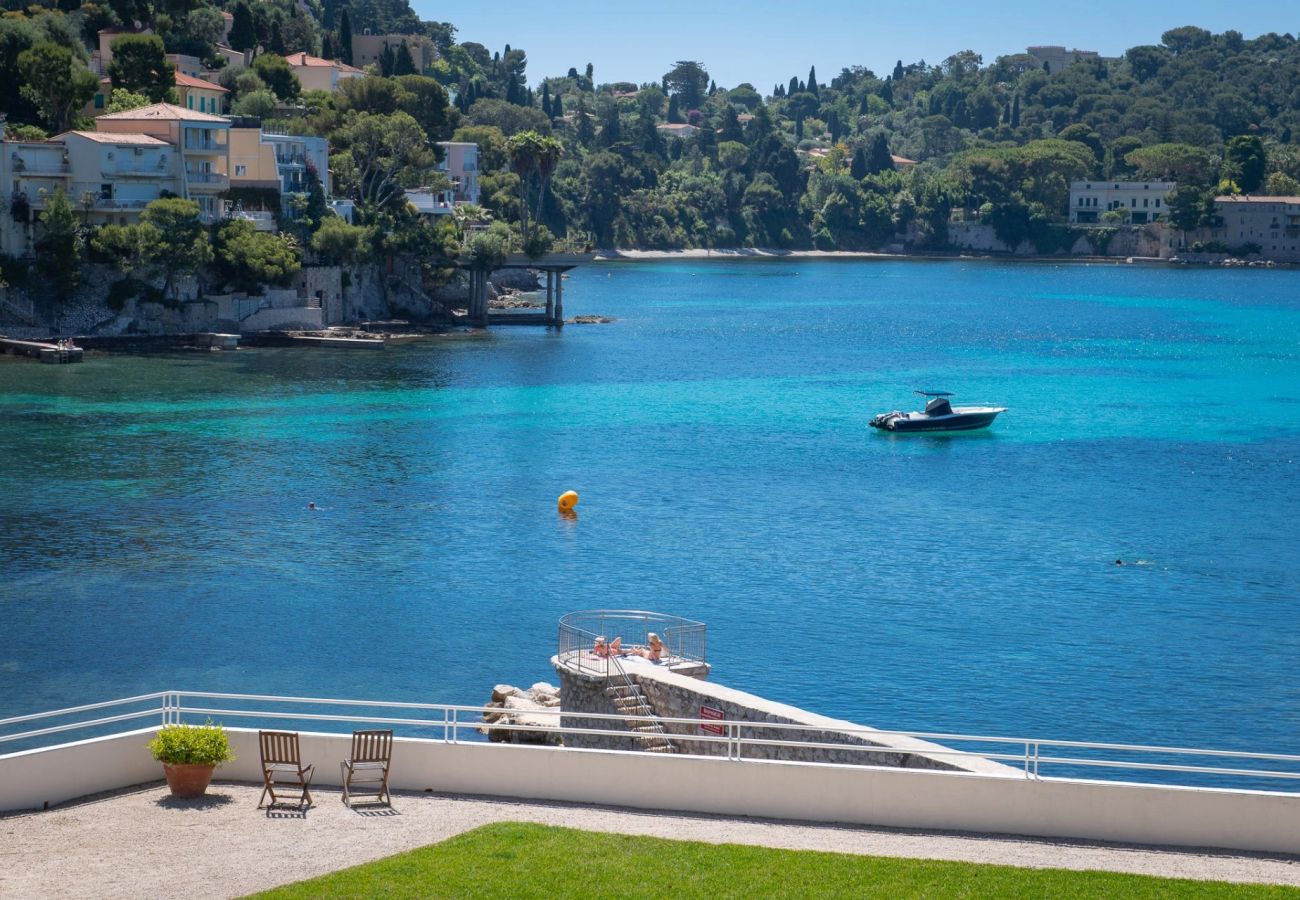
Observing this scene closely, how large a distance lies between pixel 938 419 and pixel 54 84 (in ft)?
207

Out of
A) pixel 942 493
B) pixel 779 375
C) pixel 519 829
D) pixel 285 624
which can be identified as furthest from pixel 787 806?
pixel 779 375

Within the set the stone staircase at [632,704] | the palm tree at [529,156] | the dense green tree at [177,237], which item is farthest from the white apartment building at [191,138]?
the stone staircase at [632,704]

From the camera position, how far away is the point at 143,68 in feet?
381

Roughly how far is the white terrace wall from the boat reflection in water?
62.0 m

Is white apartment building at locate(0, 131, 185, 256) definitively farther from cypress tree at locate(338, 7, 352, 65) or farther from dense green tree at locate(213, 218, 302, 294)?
cypress tree at locate(338, 7, 352, 65)

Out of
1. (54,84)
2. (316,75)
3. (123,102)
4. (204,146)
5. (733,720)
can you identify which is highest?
(316,75)

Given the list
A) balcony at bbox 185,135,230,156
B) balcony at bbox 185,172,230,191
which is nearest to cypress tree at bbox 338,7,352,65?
balcony at bbox 185,135,230,156

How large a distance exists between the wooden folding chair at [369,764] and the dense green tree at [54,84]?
9647cm

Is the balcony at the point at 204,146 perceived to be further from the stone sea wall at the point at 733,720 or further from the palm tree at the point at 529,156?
the stone sea wall at the point at 733,720

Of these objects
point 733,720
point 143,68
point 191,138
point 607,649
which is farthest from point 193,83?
point 733,720

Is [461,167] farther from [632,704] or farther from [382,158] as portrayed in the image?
[632,704]

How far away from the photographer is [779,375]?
105250 millimetres

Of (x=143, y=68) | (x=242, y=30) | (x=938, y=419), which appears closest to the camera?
(x=938, y=419)

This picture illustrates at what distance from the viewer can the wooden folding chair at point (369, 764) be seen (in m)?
19.9
